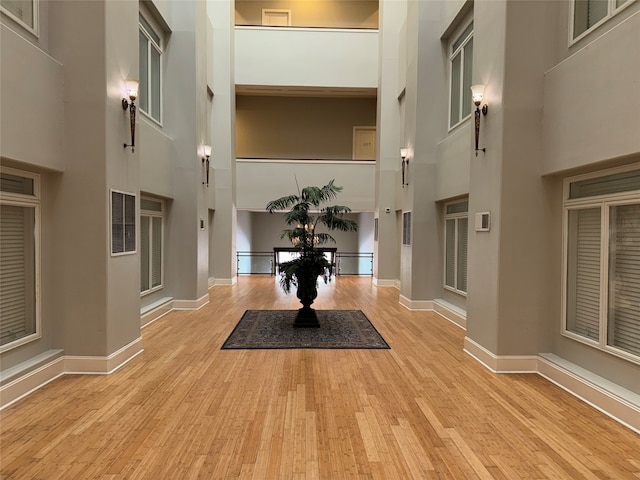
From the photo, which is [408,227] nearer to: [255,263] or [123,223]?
[123,223]

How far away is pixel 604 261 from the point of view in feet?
12.8

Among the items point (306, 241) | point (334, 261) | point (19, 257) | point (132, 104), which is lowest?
point (334, 261)

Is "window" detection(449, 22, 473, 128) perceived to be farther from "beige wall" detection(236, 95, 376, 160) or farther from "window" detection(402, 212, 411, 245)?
"beige wall" detection(236, 95, 376, 160)

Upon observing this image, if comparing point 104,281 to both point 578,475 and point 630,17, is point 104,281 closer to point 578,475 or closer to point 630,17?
point 578,475

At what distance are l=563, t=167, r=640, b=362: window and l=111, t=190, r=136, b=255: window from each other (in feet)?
16.9

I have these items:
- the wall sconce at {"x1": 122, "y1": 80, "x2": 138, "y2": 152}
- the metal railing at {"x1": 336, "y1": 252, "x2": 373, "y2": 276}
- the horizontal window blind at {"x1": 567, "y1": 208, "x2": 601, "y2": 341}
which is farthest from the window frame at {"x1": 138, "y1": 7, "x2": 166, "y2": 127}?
the metal railing at {"x1": 336, "y1": 252, "x2": 373, "y2": 276}

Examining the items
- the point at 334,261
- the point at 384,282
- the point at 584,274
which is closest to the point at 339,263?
the point at 334,261

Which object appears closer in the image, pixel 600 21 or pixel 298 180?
pixel 600 21

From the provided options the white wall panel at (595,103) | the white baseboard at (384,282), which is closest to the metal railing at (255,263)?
the white baseboard at (384,282)

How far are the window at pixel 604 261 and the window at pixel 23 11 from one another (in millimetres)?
5886

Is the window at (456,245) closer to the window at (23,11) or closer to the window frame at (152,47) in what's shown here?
the window frame at (152,47)

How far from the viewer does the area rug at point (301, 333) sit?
567 centimetres

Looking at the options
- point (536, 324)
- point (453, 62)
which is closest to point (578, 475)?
point (536, 324)

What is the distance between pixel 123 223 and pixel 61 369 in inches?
69.0
